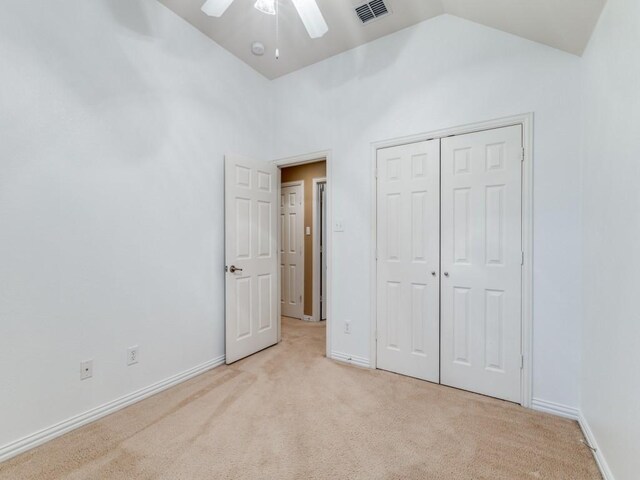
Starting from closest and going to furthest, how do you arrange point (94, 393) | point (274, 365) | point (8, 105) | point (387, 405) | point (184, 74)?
point (8, 105), point (94, 393), point (387, 405), point (184, 74), point (274, 365)

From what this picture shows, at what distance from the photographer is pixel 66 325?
191 cm

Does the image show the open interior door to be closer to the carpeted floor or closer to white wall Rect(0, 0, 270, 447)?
white wall Rect(0, 0, 270, 447)

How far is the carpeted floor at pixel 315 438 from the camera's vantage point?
1.58 meters

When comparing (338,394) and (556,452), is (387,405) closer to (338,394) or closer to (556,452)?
(338,394)

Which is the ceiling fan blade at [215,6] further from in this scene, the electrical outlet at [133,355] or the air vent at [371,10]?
the electrical outlet at [133,355]

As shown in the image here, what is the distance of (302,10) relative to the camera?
174cm

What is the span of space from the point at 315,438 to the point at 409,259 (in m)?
1.55

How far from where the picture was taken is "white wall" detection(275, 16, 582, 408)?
6.74ft

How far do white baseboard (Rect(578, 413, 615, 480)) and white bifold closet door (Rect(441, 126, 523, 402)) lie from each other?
1.22 feet

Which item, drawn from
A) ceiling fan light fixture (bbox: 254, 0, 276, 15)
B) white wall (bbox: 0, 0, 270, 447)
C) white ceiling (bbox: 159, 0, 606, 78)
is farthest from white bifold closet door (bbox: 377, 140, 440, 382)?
white wall (bbox: 0, 0, 270, 447)

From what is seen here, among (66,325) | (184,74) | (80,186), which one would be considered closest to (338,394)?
(66,325)

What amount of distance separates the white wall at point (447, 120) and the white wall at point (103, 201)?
1036 millimetres

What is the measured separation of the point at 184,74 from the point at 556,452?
3.71m

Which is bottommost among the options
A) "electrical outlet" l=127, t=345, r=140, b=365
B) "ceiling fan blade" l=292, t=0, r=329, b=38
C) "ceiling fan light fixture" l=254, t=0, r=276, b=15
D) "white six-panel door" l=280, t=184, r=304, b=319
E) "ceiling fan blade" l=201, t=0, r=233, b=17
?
"electrical outlet" l=127, t=345, r=140, b=365
